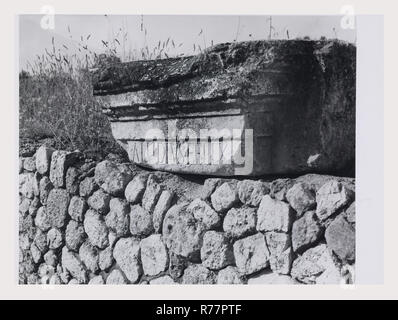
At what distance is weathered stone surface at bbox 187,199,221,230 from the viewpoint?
3990 millimetres

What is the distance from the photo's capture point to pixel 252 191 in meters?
3.85

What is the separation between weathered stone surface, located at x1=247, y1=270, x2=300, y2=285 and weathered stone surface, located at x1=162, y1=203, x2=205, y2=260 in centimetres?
40

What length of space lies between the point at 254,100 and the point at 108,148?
1471 millimetres

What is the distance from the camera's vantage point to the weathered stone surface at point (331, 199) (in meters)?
3.56

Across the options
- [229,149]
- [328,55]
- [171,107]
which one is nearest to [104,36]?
[171,107]

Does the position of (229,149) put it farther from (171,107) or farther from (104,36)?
(104,36)

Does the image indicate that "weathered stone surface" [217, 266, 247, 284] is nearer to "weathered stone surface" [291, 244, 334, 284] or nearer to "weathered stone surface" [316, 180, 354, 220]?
"weathered stone surface" [291, 244, 334, 284]

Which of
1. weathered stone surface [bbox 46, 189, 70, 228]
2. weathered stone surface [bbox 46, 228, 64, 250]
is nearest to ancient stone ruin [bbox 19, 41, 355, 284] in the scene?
weathered stone surface [bbox 46, 189, 70, 228]

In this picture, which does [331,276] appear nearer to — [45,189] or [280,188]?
[280,188]

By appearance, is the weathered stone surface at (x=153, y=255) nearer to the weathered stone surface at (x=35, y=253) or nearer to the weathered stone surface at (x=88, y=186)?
the weathered stone surface at (x=88, y=186)

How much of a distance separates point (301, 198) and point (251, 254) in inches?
19.0

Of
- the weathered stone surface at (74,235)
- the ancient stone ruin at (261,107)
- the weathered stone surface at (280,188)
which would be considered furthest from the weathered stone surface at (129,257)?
the weathered stone surface at (280,188)

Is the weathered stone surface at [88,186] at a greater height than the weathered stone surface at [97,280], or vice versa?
the weathered stone surface at [88,186]

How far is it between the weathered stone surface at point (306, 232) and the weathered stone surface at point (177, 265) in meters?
0.79
